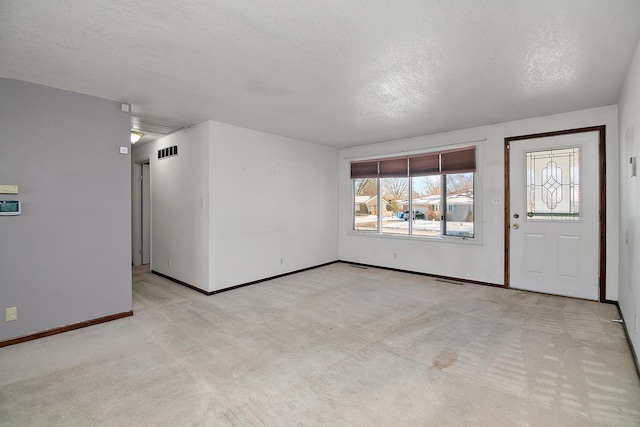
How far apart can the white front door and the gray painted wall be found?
18.0ft

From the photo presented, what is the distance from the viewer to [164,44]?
7.95 ft

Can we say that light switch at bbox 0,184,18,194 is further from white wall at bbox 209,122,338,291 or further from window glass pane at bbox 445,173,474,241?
window glass pane at bbox 445,173,474,241

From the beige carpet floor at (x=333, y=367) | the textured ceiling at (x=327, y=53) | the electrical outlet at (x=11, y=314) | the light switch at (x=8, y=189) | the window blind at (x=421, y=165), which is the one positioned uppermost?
the textured ceiling at (x=327, y=53)

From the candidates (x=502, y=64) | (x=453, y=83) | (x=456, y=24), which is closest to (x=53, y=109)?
(x=456, y=24)

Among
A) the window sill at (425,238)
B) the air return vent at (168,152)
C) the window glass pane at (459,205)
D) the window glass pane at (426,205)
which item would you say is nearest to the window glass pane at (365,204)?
the window sill at (425,238)

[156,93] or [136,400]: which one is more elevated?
[156,93]

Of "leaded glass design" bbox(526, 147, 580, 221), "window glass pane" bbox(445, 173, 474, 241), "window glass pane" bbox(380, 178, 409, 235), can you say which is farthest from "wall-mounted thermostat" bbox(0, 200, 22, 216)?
"leaded glass design" bbox(526, 147, 580, 221)

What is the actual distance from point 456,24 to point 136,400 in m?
3.44

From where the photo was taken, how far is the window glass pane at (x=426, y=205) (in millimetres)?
5676

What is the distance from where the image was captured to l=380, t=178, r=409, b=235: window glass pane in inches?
242

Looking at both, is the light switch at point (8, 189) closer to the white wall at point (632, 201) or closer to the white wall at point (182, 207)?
the white wall at point (182, 207)

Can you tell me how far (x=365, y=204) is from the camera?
6801mm

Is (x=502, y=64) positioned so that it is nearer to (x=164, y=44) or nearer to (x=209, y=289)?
(x=164, y=44)

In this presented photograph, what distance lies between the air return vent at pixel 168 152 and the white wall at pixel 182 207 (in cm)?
6
